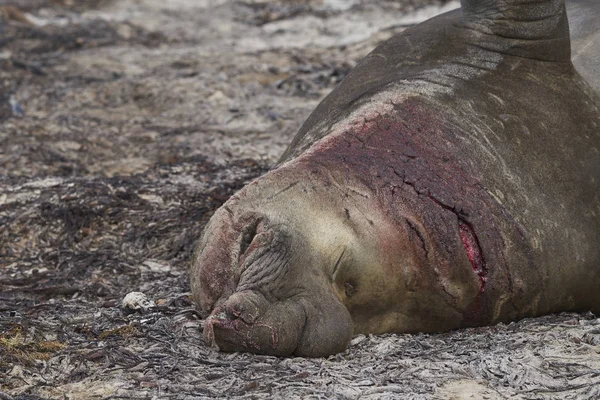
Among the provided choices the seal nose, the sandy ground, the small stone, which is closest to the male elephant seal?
the seal nose

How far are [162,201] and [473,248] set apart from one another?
2260 mm

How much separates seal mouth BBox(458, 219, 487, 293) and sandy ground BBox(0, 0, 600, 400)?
22 cm

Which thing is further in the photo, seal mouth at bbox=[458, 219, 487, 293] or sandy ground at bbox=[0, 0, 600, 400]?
seal mouth at bbox=[458, 219, 487, 293]

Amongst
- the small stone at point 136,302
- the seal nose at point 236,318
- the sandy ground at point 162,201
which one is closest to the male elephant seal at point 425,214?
the seal nose at point 236,318

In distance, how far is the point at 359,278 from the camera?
141 inches

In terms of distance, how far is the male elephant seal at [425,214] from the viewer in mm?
3449

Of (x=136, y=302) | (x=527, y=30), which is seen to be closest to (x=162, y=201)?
(x=136, y=302)

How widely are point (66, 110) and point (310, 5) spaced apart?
401cm

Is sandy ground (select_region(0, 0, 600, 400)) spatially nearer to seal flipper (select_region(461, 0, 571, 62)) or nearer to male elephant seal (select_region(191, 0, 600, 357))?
male elephant seal (select_region(191, 0, 600, 357))

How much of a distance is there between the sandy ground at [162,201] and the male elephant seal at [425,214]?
0.37ft

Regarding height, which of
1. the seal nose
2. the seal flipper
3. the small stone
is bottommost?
the small stone

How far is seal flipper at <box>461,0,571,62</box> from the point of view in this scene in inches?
170

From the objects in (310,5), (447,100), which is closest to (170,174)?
(447,100)

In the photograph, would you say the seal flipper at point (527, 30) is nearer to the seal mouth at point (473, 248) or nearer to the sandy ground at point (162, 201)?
the seal mouth at point (473, 248)
